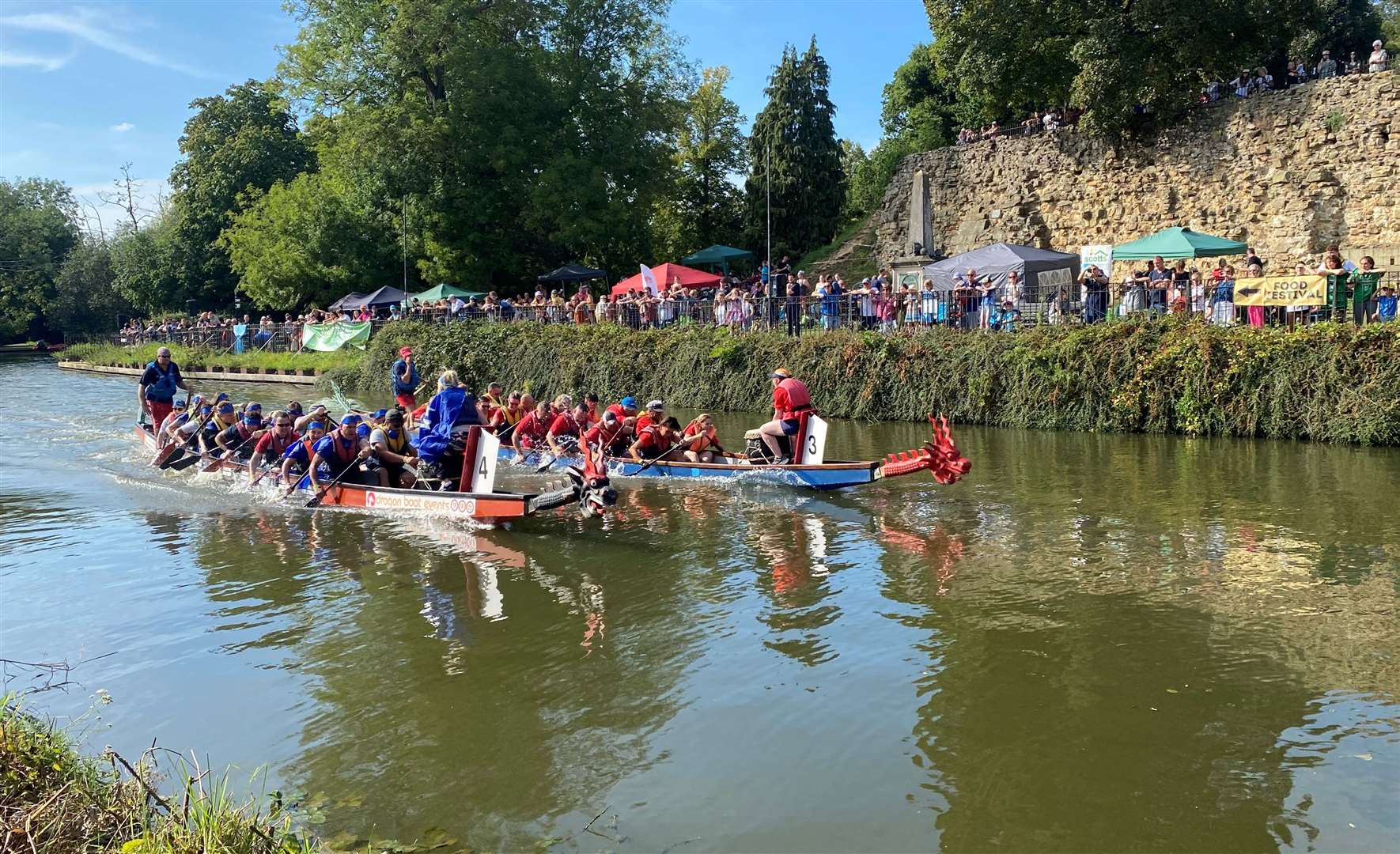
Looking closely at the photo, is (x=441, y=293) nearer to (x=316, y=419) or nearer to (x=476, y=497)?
(x=316, y=419)

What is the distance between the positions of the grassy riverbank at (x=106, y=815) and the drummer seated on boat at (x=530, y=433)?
1233 centimetres

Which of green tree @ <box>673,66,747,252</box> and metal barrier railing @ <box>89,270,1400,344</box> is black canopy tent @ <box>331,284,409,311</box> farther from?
green tree @ <box>673,66,747,252</box>

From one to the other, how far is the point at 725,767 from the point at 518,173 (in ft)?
121

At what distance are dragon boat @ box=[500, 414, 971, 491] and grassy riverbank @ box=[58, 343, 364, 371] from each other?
22.4 metres

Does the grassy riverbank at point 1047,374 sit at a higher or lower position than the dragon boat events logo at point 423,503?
higher

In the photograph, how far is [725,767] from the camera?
654 cm

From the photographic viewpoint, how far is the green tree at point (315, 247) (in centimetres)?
4397

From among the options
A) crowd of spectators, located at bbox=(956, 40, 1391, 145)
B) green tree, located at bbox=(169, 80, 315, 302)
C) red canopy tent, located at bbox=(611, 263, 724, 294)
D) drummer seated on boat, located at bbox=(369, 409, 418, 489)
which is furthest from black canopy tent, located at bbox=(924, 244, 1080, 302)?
green tree, located at bbox=(169, 80, 315, 302)

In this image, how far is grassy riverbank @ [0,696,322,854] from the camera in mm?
4629

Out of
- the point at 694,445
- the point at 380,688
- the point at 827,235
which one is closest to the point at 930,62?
the point at 827,235

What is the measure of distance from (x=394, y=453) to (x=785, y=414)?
18.1ft

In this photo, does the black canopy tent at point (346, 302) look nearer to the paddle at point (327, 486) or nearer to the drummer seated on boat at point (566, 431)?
the drummer seated on boat at point (566, 431)

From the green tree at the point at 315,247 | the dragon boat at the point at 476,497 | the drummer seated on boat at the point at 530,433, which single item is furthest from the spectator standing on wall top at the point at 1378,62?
the green tree at the point at 315,247

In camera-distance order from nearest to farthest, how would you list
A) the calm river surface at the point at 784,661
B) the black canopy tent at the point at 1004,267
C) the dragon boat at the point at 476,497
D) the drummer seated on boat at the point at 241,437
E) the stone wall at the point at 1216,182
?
the calm river surface at the point at 784,661 → the dragon boat at the point at 476,497 → the drummer seated on boat at the point at 241,437 → the black canopy tent at the point at 1004,267 → the stone wall at the point at 1216,182
